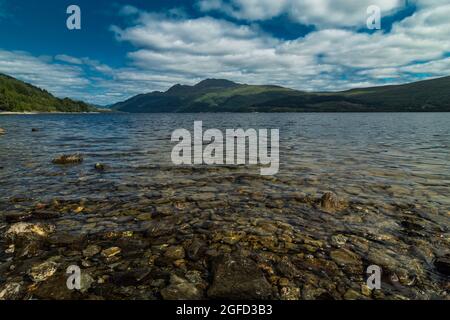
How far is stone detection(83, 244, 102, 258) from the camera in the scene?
7.42 meters

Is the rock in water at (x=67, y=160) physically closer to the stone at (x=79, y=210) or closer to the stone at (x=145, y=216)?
the stone at (x=79, y=210)

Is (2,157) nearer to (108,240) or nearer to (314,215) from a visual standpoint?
(108,240)

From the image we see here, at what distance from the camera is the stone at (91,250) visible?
7.42 metres

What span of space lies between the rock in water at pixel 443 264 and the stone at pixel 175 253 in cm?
640

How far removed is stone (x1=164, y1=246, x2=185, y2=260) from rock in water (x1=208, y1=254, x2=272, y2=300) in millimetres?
1042

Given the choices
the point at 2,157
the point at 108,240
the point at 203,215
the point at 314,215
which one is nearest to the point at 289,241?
the point at 314,215

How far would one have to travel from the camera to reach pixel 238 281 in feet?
20.6

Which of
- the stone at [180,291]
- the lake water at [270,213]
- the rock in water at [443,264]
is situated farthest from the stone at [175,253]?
the rock in water at [443,264]

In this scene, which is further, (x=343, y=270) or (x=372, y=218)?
(x=372, y=218)

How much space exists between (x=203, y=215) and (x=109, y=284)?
455cm

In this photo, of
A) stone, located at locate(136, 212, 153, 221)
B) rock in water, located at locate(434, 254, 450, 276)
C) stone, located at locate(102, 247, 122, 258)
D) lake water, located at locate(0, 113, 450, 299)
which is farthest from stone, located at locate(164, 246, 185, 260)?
rock in water, located at locate(434, 254, 450, 276)

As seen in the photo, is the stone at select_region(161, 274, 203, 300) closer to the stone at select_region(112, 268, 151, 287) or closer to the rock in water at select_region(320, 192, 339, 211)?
the stone at select_region(112, 268, 151, 287)

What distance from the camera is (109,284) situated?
614 cm

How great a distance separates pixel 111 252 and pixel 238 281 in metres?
3.59
